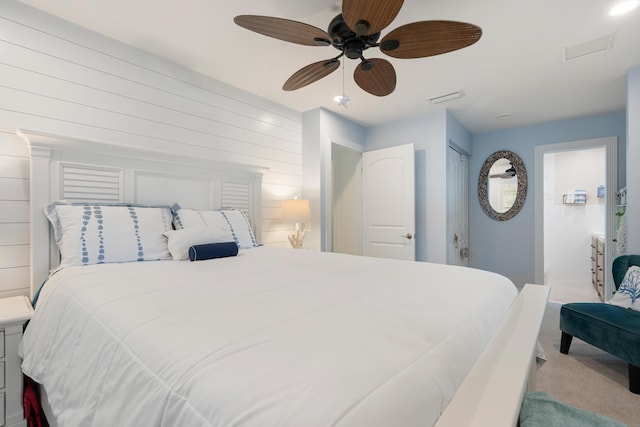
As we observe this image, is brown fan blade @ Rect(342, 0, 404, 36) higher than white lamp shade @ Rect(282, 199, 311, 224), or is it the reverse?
brown fan blade @ Rect(342, 0, 404, 36)

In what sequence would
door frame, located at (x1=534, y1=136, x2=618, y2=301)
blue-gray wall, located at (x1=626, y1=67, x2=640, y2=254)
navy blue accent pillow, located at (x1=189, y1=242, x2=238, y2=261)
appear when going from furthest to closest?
door frame, located at (x1=534, y1=136, x2=618, y2=301) → blue-gray wall, located at (x1=626, y1=67, x2=640, y2=254) → navy blue accent pillow, located at (x1=189, y1=242, x2=238, y2=261)

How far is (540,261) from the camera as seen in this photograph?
13.8 ft

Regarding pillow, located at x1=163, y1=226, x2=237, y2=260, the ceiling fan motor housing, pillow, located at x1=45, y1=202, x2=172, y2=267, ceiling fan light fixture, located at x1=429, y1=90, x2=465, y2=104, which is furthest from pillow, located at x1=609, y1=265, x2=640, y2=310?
pillow, located at x1=45, y1=202, x2=172, y2=267

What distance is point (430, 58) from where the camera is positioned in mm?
2467

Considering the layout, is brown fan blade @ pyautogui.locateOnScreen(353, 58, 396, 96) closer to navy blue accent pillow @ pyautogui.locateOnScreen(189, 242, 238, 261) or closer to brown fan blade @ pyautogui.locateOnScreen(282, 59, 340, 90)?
brown fan blade @ pyautogui.locateOnScreen(282, 59, 340, 90)

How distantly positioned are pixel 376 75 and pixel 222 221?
1653 mm

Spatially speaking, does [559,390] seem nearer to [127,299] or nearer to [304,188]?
[127,299]

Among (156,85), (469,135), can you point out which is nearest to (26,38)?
(156,85)

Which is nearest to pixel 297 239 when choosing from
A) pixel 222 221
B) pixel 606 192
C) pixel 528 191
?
pixel 222 221

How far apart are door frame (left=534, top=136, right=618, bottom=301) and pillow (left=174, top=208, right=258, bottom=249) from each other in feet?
13.2

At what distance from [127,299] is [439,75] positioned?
2.93 m

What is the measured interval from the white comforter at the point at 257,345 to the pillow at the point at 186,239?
48 centimetres

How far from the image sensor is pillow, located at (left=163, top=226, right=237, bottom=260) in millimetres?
1951

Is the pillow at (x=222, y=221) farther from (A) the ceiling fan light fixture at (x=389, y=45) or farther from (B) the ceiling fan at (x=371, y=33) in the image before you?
(A) the ceiling fan light fixture at (x=389, y=45)
